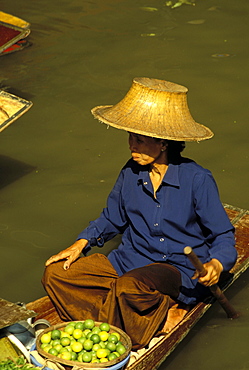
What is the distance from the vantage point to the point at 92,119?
7715mm

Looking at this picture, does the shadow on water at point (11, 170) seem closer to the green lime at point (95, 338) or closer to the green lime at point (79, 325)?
the green lime at point (79, 325)

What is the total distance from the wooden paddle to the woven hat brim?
735mm

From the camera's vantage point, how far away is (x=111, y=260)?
14.1 feet

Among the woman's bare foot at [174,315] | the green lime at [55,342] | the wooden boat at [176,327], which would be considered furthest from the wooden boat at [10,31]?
the green lime at [55,342]

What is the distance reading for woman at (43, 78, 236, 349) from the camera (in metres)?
3.85

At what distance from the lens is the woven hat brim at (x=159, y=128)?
12.6 feet

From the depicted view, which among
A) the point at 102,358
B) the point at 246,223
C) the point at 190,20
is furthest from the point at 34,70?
the point at 102,358

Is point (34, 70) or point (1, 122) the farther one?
point (34, 70)

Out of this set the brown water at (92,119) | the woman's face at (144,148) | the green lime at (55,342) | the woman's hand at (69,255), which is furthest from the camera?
the brown water at (92,119)

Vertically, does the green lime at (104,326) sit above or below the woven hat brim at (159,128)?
below

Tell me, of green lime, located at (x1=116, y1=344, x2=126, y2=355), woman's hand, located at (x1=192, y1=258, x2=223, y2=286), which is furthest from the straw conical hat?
green lime, located at (x1=116, y1=344, x2=126, y2=355)

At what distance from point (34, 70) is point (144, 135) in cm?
533

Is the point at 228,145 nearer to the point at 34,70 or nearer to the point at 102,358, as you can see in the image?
the point at 34,70

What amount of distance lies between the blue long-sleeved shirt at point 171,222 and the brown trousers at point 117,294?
0.12 m
